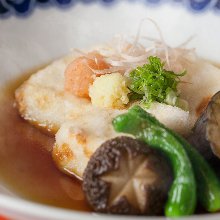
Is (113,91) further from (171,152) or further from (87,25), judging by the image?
(87,25)

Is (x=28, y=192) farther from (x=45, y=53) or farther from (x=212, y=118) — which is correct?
(x=45, y=53)

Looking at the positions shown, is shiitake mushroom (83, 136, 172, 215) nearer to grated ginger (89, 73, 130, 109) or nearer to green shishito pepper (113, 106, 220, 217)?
green shishito pepper (113, 106, 220, 217)

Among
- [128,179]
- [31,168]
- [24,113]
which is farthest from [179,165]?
[24,113]

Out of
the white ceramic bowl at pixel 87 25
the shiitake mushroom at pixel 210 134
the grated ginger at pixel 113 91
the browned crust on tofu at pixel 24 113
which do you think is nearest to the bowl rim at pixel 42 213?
the shiitake mushroom at pixel 210 134

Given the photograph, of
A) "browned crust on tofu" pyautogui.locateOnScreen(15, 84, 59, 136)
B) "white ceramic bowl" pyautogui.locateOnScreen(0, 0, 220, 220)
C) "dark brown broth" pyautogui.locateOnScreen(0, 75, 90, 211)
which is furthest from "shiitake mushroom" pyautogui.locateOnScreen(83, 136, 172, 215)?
"white ceramic bowl" pyautogui.locateOnScreen(0, 0, 220, 220)

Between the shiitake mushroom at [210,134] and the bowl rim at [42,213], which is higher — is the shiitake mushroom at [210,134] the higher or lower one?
the higher one

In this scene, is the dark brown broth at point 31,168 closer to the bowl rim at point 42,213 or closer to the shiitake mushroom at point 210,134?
the bowl rim at point 42,213

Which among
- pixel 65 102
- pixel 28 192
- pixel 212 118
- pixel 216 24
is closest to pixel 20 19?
pixel 65 102
